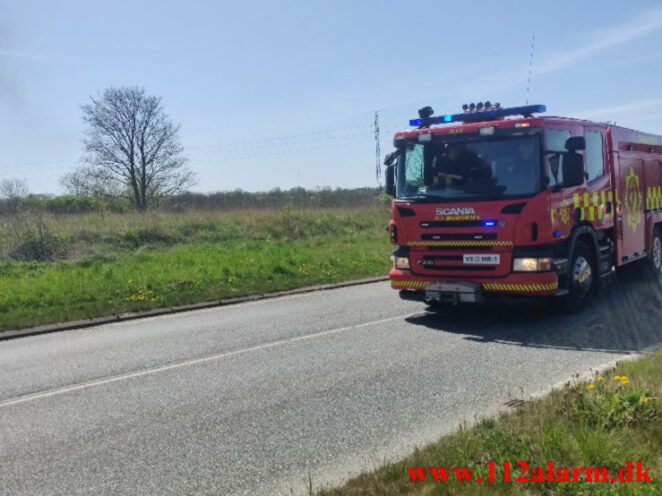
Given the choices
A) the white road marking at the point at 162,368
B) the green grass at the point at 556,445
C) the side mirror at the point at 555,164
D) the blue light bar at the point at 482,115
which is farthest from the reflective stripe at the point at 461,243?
the green grass at the point at 556,445

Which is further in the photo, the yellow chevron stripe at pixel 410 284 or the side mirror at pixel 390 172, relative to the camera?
the side mirror at pixel 390 172

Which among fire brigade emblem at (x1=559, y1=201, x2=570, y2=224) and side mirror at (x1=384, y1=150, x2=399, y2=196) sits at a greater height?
side mirror at (x1=384, y1=150, x2=399, y2=196)

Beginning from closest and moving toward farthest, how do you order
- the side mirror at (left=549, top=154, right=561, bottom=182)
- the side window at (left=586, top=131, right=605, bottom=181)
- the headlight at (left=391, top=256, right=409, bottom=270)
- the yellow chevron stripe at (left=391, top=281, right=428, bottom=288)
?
the side mirror at (left=549, top=154, right=561, bottom=182)
the yellow chevron stripe at (left=391, top=281, right=428, bottom=288)
the headlight at (left=391, top=256, right=409, bottom=270)
the side window at (left=586, top=131, right=605, bottom=181)

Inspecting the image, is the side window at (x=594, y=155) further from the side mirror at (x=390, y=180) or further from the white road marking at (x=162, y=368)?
the white road marking at (x=162, y=368)

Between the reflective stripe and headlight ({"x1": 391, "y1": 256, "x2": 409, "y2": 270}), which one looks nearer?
the reflective stripe

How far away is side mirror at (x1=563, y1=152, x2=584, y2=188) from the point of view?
27.2 feet

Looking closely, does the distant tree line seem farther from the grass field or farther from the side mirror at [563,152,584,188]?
the side mirror at [563,152,584,188]

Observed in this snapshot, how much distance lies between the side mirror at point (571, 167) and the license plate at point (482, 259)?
1.39m

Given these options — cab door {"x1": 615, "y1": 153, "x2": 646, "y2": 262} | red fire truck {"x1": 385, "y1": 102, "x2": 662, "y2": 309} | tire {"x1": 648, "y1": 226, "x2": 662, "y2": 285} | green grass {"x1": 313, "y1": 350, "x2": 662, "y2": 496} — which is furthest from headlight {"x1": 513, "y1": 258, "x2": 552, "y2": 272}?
A: tire {"x1": 648, "y1": 226, "x2": 662, "y2": 285}

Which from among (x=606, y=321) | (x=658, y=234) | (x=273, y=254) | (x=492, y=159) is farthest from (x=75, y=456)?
(x=273, y=254)

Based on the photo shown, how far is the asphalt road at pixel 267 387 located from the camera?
14.1 feet

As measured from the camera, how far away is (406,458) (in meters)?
3.98

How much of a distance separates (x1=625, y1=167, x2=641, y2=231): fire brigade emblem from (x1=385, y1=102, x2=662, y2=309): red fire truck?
91 centimetres

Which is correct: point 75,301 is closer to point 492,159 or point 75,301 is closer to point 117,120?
point 492,159
